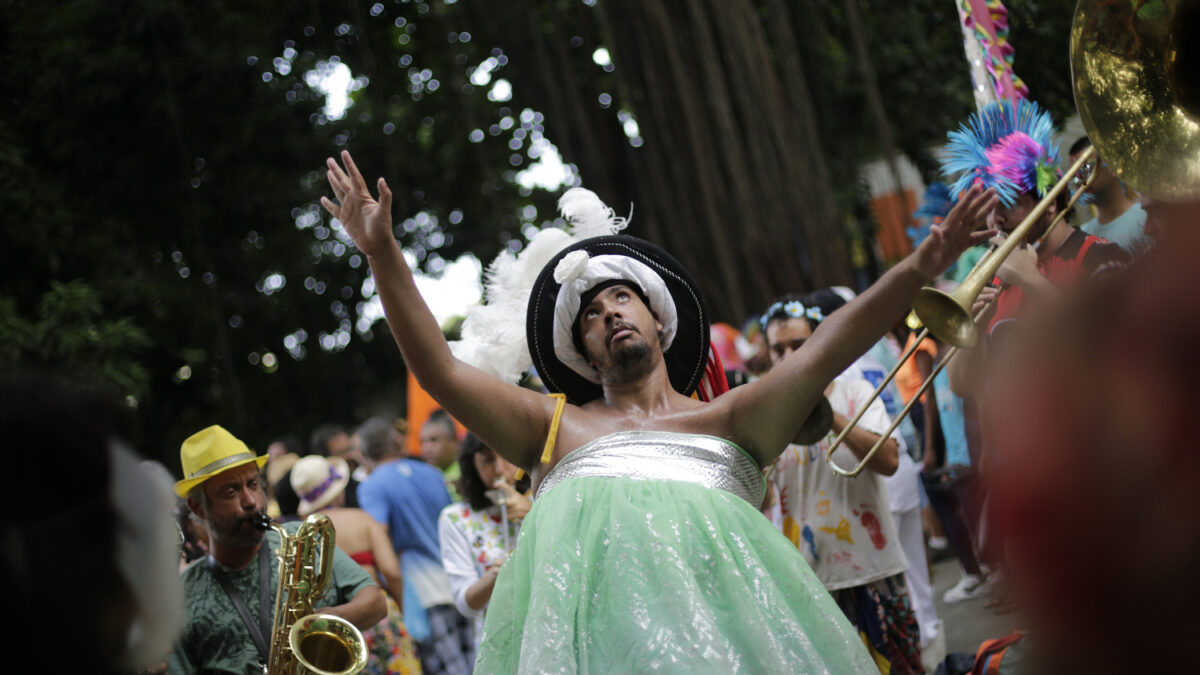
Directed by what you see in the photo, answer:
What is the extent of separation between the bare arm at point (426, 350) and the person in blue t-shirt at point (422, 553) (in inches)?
119

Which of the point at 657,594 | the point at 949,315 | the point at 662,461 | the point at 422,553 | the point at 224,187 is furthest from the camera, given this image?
the point at 224,187

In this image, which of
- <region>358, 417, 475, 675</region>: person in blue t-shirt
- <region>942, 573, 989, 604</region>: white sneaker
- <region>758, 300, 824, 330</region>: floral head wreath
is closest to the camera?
<region>758, 300, 824, 330</region>: floral head wreath

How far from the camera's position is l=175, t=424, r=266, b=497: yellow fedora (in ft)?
12.6

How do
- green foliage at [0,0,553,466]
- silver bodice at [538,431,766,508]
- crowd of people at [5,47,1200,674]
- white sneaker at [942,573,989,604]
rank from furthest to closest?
green foliage at [0,0,553,466] → white sneaker at [942,573,989,604] → silver bodice at [538,431,766,508] → crowd of people at [5,47,1200,674]

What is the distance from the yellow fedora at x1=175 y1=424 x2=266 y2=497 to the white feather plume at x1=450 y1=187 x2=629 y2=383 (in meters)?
0.94

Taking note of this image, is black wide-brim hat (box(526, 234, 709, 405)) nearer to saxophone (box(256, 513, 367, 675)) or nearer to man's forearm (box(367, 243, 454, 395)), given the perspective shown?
man's forearm (box(367, 243, 454, 395))

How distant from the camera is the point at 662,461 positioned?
278 cm

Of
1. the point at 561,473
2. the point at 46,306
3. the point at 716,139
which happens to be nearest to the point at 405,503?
the point at 561,473

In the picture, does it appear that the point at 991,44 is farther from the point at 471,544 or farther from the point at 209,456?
the point at 209,456

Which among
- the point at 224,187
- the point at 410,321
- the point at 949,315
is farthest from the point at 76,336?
the point at 949,315

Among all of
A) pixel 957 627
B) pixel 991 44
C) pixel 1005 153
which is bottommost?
pixel 957 627

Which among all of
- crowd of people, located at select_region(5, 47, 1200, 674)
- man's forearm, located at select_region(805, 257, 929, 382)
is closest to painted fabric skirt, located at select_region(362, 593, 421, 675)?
crowd of people, located at select_region(5, 47, 1200, 674)

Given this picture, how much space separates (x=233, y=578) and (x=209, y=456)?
44 centimetres

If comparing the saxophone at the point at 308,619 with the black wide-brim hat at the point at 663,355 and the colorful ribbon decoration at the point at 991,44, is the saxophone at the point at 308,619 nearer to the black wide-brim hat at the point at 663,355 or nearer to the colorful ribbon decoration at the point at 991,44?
the black wide-brim hat at the point at 663,355
